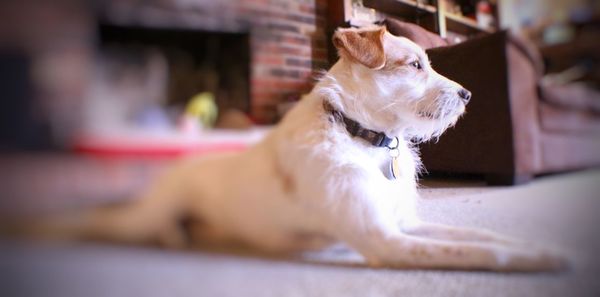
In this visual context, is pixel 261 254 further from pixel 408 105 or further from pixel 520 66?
pixel 520 66

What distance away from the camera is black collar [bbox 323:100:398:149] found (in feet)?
1.83

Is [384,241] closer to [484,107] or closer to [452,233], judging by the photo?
[452,233]

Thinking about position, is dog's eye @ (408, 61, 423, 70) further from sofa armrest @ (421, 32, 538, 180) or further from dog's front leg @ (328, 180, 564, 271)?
dog's front leg @ (328, 180, 564, 271)

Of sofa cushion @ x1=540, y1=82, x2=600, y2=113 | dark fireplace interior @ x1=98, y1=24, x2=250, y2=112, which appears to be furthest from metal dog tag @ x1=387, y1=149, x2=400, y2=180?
sofa cushion @ x1=540, y1=82, x2=600, y2=113

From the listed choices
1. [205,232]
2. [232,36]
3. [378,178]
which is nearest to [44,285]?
[205,232]

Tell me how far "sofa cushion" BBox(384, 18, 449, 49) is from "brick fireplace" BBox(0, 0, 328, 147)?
0.37ft

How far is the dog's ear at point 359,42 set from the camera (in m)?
0.52

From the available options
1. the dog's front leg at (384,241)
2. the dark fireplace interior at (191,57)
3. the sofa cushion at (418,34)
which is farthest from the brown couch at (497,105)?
the dark fireplace interior at (191,57)

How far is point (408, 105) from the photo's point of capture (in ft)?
1.90

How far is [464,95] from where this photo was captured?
53cm

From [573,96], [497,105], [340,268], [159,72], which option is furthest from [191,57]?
[573,96]

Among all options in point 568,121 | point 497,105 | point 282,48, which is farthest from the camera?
point 568,121

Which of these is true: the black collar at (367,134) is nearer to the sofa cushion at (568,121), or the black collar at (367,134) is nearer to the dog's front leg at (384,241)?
the dog's front leg at (384,241)

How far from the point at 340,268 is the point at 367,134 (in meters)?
0.22
